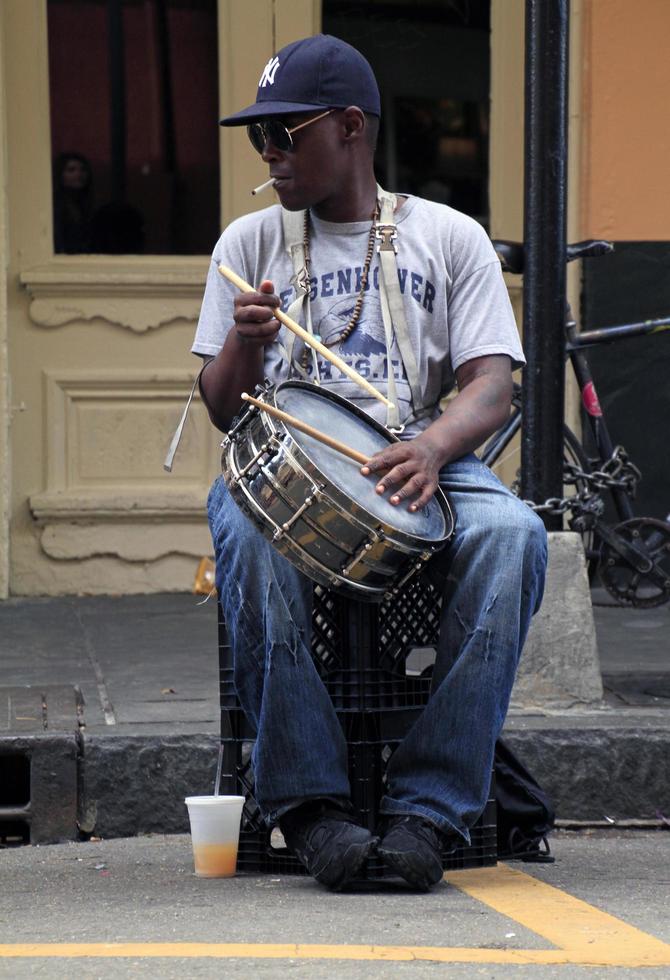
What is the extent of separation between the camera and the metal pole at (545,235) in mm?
5004

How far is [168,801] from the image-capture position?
437 centimetres

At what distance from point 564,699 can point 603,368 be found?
7.88 feet

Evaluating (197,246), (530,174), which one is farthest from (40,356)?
(530,174)

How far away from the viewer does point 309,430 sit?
11.0ft

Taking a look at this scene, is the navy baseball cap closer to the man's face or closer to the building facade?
the man's face

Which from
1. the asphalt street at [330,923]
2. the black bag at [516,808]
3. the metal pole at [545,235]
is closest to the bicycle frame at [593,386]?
the metal pole at [545,235]

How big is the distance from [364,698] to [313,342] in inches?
27.4

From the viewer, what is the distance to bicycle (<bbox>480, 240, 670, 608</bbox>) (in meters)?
6.62

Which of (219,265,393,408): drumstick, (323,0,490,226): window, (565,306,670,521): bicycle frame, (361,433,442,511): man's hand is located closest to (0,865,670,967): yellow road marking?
(361,433,442,511): man's hand

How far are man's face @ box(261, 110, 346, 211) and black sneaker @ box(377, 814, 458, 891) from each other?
4.08ft

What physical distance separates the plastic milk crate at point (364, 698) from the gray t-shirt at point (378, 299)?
0.38m

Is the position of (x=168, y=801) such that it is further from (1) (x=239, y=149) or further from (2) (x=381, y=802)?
(1) (x=239, y=149)

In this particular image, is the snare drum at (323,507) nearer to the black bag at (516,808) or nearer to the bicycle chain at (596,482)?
the black bag at (516,808)

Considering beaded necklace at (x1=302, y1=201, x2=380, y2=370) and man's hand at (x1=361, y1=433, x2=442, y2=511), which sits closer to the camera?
man's hand at (x1=361, y1=433, x2=442, y2=511)
